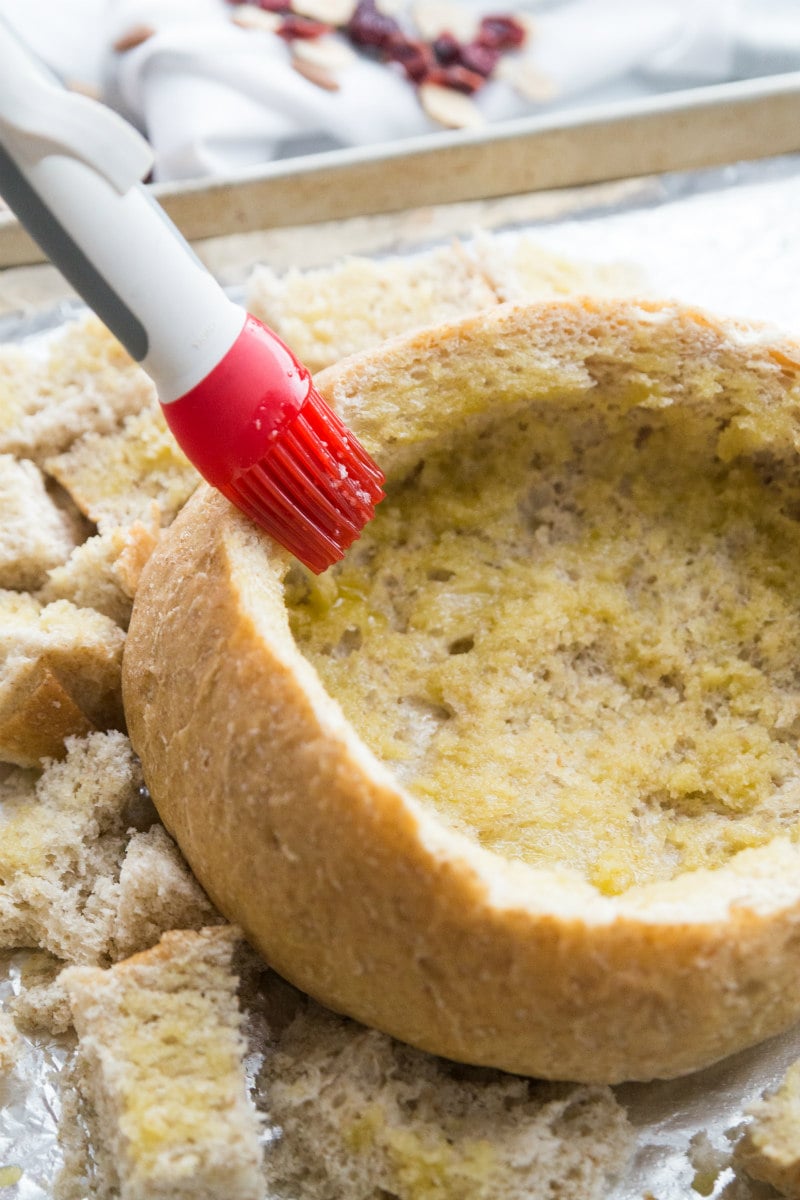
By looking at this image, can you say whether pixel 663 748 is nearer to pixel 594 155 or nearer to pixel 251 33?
pixel 594 155

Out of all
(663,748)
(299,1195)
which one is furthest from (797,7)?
(299,1195)

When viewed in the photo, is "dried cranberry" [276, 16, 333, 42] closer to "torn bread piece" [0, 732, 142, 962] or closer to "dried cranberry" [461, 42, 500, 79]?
"dried cranberry" [461, 42, 500, 79]

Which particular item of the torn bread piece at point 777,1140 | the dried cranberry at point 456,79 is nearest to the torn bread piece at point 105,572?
the torn bread piece at point 777,1140

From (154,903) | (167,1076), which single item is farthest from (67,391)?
(167,1076)

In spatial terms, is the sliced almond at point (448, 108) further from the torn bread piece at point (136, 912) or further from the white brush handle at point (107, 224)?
the torn bread piece at point (136, 912)

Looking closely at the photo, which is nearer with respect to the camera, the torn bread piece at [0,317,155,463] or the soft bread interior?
the soft bread interior

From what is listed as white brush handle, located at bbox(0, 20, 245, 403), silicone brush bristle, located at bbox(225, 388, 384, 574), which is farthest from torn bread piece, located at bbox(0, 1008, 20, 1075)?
white brush handle, located at bbox(0, 20, 245, 403)

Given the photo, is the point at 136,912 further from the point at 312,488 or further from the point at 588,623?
the point at 588,623

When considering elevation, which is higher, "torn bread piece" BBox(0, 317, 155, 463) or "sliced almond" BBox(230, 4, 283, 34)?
"sliced almond" BBox(230, 4, 283, 34)
